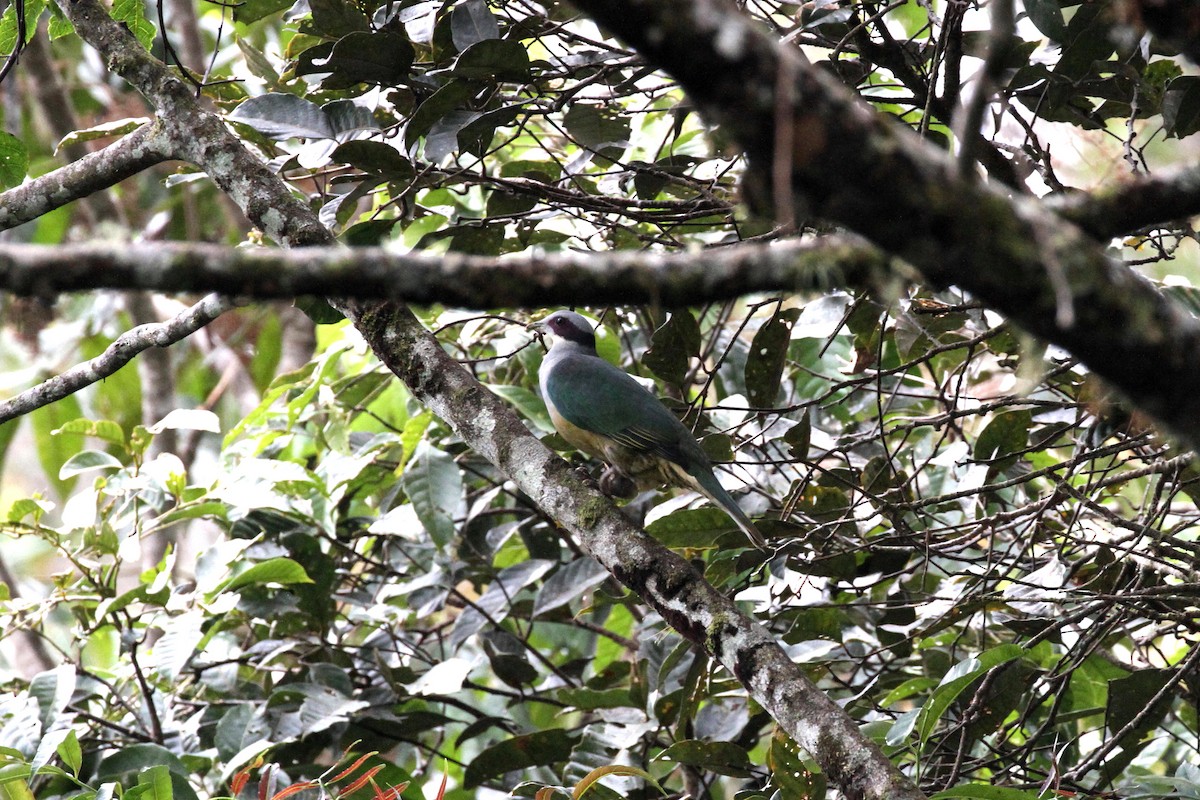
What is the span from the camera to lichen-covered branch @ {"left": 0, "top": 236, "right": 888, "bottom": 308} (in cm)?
140

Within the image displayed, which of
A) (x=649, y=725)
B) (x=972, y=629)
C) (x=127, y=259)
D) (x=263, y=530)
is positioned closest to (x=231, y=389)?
(x=263, y=530)

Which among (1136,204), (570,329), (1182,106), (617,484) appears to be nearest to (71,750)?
(617,484)

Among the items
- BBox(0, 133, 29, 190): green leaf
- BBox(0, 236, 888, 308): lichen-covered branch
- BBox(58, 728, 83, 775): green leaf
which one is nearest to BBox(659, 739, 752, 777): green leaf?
BBox(58, 728, 83, 775): green leaf

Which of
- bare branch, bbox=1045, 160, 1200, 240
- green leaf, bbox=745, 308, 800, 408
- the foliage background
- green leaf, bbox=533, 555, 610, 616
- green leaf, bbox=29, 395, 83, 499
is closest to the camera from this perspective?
bare branch, bbox=1045, 160, 1200, 240

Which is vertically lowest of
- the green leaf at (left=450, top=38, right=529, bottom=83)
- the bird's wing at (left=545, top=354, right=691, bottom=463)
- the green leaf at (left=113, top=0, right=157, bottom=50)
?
the bird's wing at (left=545, top=354, right=691, bottom=463)

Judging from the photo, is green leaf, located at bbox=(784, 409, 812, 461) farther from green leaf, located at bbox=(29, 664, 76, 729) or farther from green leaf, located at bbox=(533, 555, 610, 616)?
green leaf, located at bbox=(29, 664, 76, 729)

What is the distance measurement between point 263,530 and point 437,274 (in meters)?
3.50

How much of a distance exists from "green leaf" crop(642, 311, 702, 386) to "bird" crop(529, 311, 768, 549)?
0.51 meters

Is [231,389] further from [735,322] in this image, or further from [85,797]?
[85,797]

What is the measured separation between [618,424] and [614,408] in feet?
0.22

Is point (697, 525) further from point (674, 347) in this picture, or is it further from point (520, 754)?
point (520, 754)

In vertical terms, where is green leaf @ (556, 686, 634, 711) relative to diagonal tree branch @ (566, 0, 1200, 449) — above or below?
below

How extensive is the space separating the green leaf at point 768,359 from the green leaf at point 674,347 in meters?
0.20

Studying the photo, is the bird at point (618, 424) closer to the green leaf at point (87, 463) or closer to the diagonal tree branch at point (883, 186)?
the green leaf at point (87, 463)
